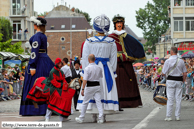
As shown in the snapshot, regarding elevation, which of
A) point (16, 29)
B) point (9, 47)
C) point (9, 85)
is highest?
point (16, 29)

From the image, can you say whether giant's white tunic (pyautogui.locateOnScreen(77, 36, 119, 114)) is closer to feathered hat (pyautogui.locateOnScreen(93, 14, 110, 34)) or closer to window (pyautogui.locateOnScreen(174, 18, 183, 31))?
feathered hat (pyautogui.locateOnScreen(93, 14, 110, 34))

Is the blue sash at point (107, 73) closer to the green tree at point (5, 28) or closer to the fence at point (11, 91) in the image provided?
the fence at point (11, 91)

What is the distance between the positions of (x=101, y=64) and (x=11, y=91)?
1458cm

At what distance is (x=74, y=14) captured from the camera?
390ft

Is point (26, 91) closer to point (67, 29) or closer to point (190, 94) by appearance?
point (190, 94)

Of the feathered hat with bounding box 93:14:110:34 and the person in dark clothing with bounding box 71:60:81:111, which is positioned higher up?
the feathered hat with bounding box 93:14:110:34

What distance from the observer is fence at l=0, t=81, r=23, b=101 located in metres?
23.2

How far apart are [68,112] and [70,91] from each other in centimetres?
47

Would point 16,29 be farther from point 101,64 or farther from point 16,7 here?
point 101,64

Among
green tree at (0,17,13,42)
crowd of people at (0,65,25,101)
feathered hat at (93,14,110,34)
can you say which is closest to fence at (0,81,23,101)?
crowd of people at (0,65,25,101)

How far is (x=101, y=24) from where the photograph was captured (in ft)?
36.4

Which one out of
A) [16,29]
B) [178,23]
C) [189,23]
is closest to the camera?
[178,23]

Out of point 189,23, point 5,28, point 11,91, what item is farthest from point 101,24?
point 189,23

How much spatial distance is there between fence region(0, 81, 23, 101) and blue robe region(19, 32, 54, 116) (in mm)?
11890
